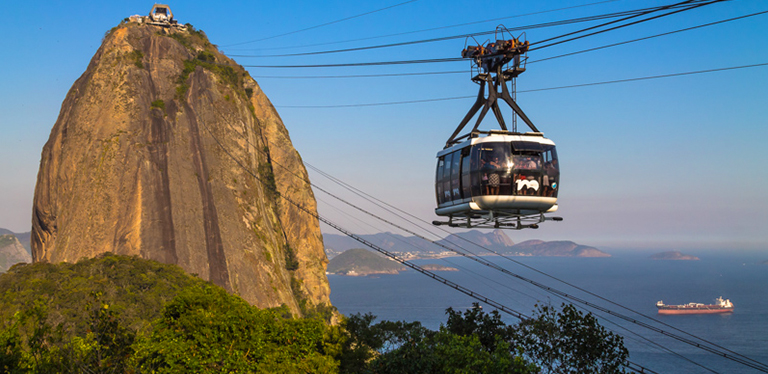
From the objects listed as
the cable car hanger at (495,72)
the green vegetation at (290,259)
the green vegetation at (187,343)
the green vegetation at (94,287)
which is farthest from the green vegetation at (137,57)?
the cable car hanger at (495,72)

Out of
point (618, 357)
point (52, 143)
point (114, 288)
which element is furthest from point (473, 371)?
point (52, 143)

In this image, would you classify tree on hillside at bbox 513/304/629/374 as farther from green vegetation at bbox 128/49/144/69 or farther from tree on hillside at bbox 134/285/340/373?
green vegetation at bbox 128/49/144/69

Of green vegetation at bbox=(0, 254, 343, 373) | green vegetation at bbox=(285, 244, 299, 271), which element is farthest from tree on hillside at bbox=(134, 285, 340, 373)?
green vegetation at bbox=(285, 244, 299, 271)

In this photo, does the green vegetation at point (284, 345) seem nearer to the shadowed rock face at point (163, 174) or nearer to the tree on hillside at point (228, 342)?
the tree on hillside at point (228, 342)

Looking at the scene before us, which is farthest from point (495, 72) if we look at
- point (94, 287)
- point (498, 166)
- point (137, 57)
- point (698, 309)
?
point (698, 309)

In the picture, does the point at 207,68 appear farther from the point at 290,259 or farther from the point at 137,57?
the point at 290,259

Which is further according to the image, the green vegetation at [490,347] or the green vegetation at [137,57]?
the green vegetation at [137,57]
